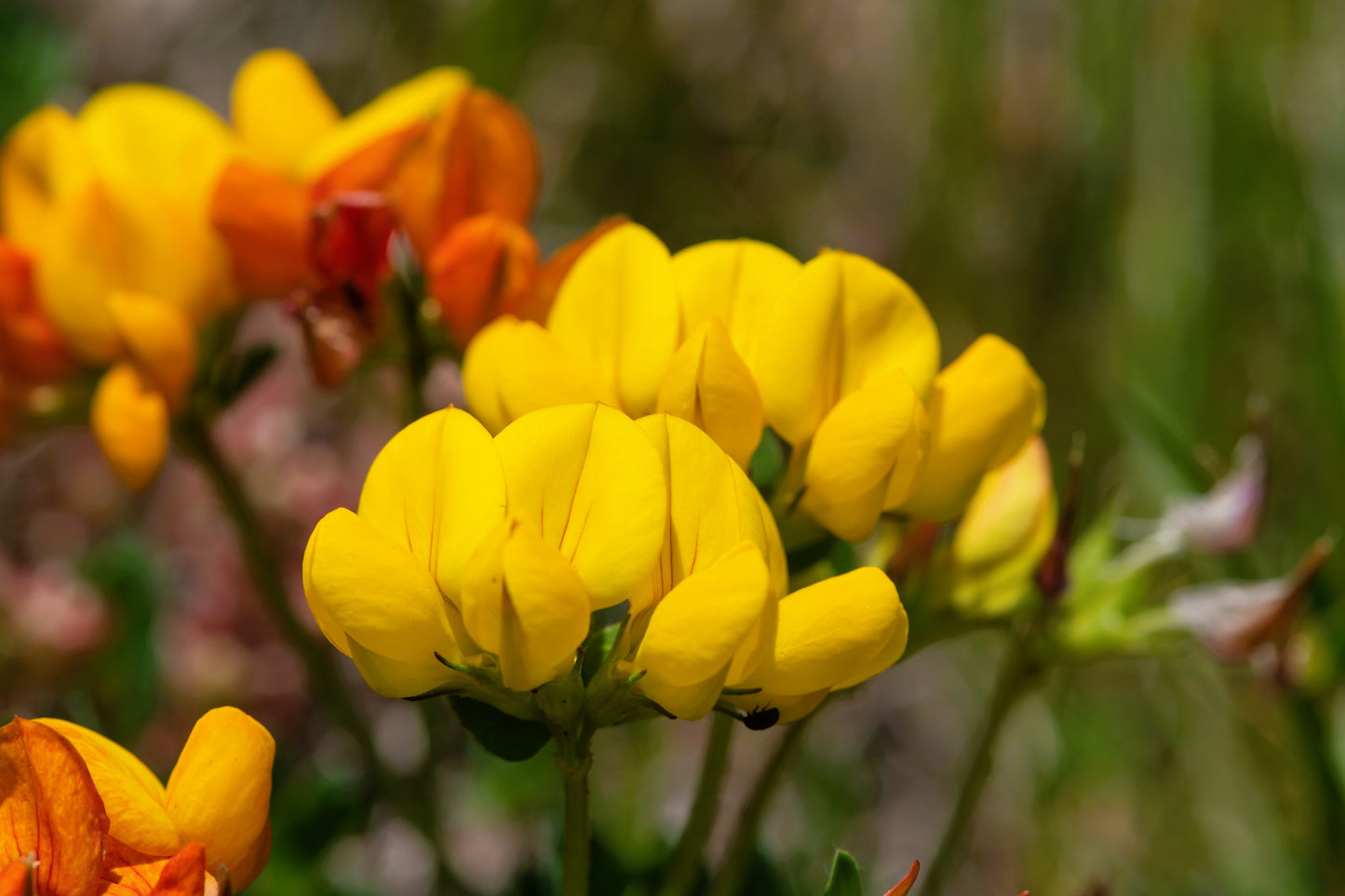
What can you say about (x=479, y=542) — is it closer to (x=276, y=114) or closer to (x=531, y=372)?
(x=531, y=372)

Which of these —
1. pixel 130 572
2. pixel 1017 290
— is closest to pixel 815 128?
pixel 1017 290

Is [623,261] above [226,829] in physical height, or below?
above

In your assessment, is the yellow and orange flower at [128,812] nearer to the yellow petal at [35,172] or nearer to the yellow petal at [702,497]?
the yellow petal at [702,497]

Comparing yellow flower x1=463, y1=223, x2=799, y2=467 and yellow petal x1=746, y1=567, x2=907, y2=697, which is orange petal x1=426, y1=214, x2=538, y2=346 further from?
yellow petal x1=746, y1=567, x2=907, y2=697

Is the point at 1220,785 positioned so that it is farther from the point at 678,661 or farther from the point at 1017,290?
the point at 678,661

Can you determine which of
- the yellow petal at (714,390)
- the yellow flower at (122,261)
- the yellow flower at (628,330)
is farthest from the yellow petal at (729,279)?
the yellow flower at (122,261)
